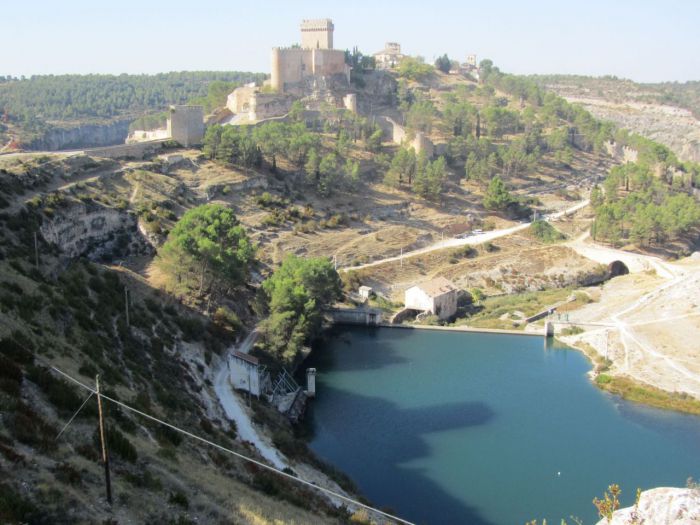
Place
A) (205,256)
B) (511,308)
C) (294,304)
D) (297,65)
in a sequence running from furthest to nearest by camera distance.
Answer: (297,65) → (511,308) → (294,304) → (205,256)

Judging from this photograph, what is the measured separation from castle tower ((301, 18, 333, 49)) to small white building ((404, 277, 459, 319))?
36.8m

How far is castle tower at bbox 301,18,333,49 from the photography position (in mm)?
70688

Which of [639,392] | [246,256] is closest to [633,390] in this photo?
[639,392]

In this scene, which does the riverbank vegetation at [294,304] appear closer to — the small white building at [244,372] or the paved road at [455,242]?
the small white building at [244,372]

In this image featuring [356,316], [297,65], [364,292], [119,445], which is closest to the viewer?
[119,445]

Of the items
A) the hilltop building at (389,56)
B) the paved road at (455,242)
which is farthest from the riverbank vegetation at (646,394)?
the hilltop building at (389,56)

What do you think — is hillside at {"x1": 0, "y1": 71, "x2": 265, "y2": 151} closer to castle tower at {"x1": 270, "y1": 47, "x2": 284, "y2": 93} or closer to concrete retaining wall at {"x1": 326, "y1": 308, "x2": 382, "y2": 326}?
castle tower at {"x1": 270, "y1": 47, "x2": 284, "y2": 93}

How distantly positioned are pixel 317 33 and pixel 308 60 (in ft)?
13.9

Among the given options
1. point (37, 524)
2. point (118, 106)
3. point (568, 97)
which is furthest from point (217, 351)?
point (568, 97)

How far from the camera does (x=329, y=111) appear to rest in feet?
218

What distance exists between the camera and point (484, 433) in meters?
27.4

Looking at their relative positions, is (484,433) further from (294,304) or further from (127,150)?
(127,150)

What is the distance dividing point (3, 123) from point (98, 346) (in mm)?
73596

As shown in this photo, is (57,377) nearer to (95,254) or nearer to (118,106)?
(95,254)
